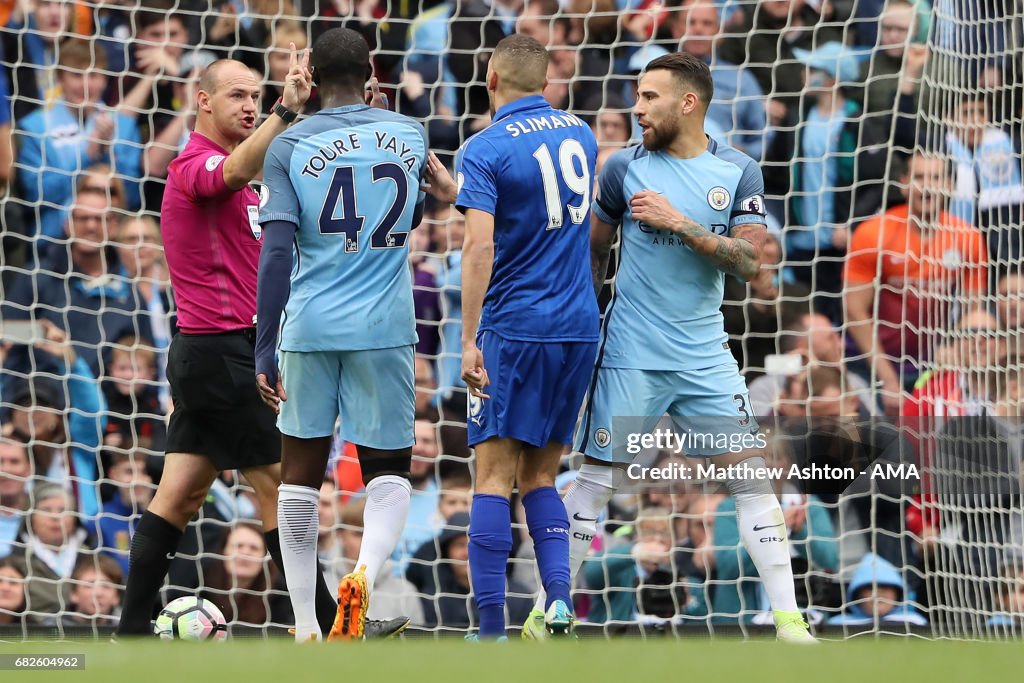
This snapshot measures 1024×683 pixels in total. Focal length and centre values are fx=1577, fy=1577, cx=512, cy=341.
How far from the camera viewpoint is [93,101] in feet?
27.1

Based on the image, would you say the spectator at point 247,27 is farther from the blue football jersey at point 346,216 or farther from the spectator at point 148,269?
the blue football jersey at point 346,216

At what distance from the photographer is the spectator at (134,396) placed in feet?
25.8

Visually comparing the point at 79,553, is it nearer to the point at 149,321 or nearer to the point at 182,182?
the point at 149,321

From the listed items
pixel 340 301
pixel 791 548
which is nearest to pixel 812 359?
pixel 791 548

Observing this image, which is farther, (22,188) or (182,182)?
(22,188)

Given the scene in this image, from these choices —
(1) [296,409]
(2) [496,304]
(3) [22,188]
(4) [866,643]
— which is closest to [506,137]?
(2) [496,304]

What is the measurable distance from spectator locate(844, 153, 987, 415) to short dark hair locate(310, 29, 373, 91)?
328 cm

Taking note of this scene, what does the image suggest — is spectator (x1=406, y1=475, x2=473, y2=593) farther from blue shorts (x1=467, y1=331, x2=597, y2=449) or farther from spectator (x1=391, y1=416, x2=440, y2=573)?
blue shorts (x1=467, y1=331, x2=597, y2=449)

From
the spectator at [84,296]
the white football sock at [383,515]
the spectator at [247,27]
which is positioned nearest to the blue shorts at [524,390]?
the white football sock at [383,515]

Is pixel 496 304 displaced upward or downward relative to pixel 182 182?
downward

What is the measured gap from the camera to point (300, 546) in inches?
208

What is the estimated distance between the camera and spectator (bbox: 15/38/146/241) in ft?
26.7

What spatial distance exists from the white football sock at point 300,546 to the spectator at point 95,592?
2.45 metres

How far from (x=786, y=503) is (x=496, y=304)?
2636mm
